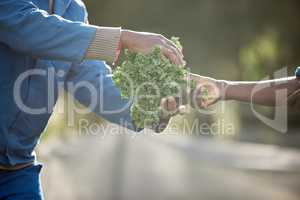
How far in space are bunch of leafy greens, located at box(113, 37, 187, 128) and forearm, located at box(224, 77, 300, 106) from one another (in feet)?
2.56

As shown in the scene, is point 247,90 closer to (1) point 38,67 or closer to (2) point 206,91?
(2) point 206,91

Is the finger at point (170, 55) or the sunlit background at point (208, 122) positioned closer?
the finger at point (170, 55)

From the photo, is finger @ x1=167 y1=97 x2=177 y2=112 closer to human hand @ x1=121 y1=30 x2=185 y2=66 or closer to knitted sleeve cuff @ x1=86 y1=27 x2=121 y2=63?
human hand @ x1=121 y1=30 x2=185 y2=66

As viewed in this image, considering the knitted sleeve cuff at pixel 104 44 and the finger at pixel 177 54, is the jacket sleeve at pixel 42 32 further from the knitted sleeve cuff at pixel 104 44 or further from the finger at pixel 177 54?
the finger at pixel 177 54

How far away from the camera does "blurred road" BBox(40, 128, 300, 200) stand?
12664mm

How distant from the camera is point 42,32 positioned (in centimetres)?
446

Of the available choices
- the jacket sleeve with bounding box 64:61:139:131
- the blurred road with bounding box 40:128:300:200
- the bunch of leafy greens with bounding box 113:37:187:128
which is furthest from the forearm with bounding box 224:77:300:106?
the blurred road with bounding box 40:128:300:200

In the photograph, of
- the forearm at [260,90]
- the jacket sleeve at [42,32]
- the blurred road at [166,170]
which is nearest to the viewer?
the jacket sleeve at [42,32]

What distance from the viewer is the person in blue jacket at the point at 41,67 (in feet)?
14.8

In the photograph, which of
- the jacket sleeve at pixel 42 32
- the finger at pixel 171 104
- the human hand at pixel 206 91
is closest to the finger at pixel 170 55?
the finger at pixel 171 104

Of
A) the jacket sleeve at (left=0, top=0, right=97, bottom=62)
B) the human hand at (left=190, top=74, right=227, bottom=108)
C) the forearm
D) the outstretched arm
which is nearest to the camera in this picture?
the jacket sleeve at (left=0, top=0, right=97, bottom=62)

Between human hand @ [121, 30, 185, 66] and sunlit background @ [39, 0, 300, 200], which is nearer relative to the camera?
human hand @ [121, 30, 185, 66]

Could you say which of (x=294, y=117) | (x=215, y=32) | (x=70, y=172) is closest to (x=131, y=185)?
(x=70, y=172)

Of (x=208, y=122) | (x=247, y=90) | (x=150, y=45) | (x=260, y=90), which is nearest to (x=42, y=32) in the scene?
(x=150, y=45)
